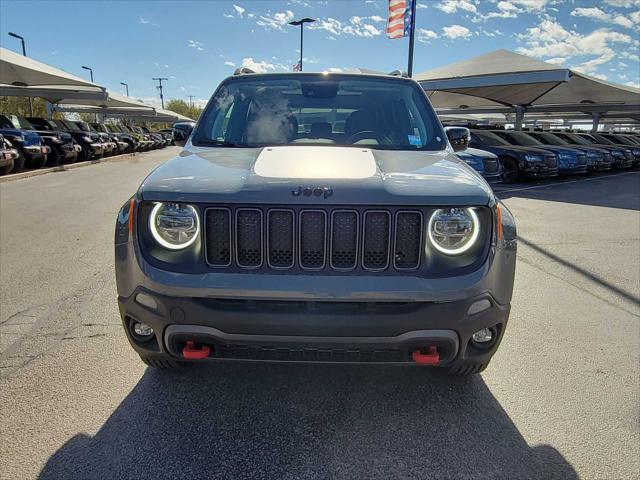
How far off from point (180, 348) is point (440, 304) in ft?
4.05

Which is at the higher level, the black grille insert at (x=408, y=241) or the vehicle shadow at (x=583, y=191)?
the black grille insert at (x=408, y=241)

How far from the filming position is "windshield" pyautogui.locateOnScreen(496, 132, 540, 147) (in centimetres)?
1484

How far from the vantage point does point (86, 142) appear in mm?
18656

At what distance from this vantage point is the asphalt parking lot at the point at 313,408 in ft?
6.98

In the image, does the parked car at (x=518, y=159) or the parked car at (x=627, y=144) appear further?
the parked car at (x=627, y=144)

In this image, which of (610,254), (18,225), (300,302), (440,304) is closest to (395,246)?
(440,304)

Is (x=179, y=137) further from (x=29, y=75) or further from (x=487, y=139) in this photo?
(x=29, y=75)

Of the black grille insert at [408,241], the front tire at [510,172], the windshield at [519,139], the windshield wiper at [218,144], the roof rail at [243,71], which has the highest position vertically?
the roof rail at [243,71]

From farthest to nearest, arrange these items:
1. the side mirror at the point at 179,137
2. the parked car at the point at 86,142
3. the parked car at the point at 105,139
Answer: the parked car at the point at 105,139
the parked car at the point at 86,142
the side mirror at the point at 179,137

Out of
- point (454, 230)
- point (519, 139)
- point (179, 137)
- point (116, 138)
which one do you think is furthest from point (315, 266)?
point (116, 138)

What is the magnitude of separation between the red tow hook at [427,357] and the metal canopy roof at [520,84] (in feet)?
58.5

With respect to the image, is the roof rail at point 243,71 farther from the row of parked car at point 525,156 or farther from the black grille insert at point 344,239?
the row of parked car at point 525,156

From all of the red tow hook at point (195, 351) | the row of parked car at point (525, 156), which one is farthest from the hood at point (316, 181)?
the row of parked car at point (525, 156)

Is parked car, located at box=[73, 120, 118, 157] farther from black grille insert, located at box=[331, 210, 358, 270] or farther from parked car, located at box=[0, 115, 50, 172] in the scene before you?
black grille insert, located at box=[331, 210, 358, 270]
